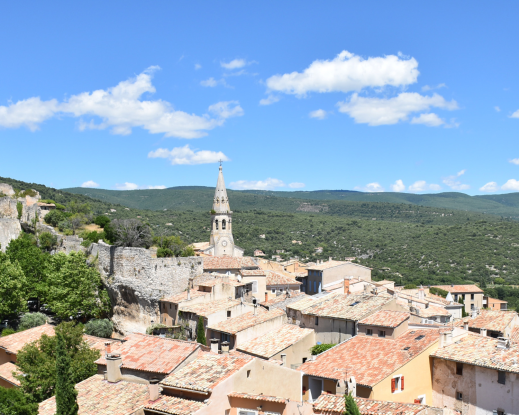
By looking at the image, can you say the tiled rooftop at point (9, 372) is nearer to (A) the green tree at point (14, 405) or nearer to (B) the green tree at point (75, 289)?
(A) the green tree at point (14, 405)

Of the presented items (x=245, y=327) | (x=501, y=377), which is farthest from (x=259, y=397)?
(x=245, y=327)

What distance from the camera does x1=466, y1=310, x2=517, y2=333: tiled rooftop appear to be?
1227 inches

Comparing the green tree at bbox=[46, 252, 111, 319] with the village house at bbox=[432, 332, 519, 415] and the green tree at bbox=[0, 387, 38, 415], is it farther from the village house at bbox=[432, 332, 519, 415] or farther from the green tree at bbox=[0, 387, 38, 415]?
the village house at bbox=[432, 332, 519, 415]

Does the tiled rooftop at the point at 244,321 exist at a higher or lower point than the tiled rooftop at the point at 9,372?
higher

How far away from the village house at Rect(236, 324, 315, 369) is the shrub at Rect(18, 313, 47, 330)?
17700 mm

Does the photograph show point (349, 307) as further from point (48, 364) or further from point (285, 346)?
point (48, 364)

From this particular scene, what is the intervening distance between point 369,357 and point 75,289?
24.1 metres

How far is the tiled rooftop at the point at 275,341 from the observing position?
26031 mm

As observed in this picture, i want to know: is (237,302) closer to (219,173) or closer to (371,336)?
(371,336)

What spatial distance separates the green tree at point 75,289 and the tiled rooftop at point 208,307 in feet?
29.1

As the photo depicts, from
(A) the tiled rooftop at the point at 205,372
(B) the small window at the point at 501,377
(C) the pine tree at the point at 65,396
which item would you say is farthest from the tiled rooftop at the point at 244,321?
(B) the small window at the point at 501,377

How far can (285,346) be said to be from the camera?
26328 millimetres

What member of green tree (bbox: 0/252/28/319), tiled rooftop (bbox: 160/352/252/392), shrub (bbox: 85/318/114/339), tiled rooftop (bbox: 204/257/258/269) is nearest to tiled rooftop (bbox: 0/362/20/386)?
shrub (bbox: 85/318/114/339)

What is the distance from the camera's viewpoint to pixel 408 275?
266 feet
